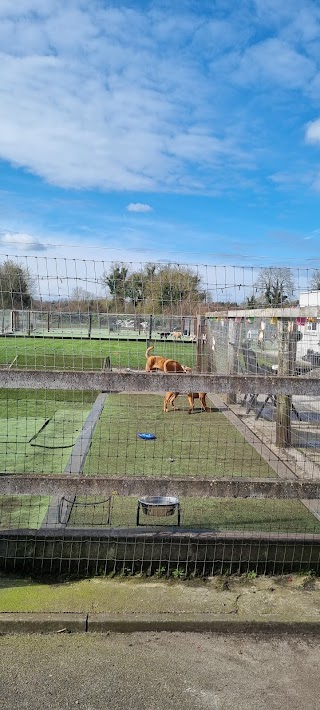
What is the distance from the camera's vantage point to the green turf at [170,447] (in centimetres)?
737

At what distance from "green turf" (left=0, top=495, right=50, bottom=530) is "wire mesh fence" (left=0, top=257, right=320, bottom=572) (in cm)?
2

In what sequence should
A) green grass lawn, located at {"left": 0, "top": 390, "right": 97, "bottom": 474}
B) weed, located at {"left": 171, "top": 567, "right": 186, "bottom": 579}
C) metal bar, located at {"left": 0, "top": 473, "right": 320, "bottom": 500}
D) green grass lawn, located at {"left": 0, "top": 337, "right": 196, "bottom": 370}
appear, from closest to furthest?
metal bar, located at {"left": 0, "top": 473, "right": 320, "bottom": 500} → weed, located at {"left": 171, "top": 567, "right": 186, "bottom": 579} → green grass lawn, located at {"left": 0, "top": 337, "right": 196, "bottom": 370} → green grass lawn, located at {"left": 0, "top": 390, "right": 97, "bottom": 474}

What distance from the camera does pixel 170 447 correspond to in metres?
8.75

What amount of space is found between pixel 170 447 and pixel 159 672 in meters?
5.59

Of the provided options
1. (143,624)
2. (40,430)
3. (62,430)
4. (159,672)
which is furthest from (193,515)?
(62,430)

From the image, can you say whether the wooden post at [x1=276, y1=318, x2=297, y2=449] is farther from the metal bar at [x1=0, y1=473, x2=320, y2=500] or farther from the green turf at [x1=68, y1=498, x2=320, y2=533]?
the metal bar at [x1=0, y1=473, x2=320, y2=500]

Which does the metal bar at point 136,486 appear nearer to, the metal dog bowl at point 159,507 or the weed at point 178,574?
the weed at point 178,574

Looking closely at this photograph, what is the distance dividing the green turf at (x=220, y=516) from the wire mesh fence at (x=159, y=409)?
2 centimetres

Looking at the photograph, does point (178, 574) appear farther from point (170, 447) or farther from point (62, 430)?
point (62, 430)

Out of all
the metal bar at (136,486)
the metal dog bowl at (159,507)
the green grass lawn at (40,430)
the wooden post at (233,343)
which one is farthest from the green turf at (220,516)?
the wooden post at (233,343)

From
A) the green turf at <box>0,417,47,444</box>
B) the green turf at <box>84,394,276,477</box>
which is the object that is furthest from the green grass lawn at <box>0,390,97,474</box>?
the green turf at <box>84,394,276,477</box>

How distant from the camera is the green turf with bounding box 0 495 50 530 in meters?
5.12

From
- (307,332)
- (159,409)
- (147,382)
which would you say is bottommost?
(159,409)

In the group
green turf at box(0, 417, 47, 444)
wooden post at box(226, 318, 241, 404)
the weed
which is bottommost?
green turf at box(0, 417, 47, 444)
